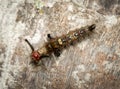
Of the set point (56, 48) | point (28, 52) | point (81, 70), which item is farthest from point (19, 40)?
point (81, 70)

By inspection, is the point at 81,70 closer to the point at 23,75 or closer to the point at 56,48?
the point at 56,48

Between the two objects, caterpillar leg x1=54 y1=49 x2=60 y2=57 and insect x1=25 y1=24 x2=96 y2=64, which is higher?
insect x1=25 y1=24 x2=96 y2=64

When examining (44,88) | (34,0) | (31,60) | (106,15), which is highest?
(34,0)

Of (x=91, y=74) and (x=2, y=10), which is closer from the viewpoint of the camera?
(x=91, y=74)

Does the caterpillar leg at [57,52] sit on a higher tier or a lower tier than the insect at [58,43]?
lower
